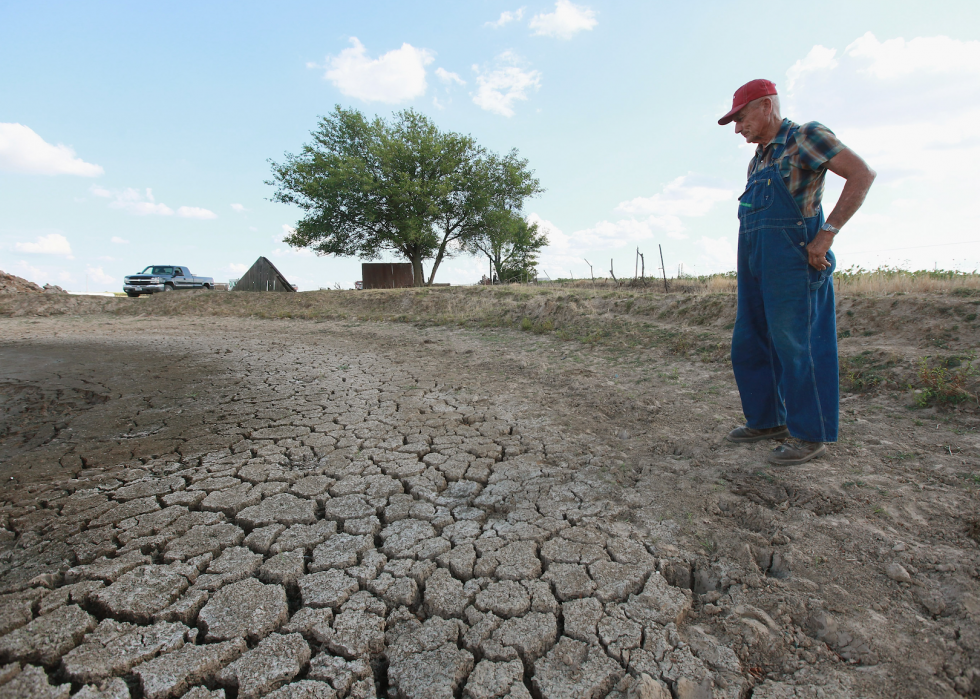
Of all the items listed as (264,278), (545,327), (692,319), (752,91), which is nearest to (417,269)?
(264,278)

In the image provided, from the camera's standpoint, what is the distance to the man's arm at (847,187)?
2.24 m

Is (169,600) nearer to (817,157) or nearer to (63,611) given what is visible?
(63,611)

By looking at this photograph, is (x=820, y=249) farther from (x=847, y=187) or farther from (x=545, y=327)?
(x=545, y=327)

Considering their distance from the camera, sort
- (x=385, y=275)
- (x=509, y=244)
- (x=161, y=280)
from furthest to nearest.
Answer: (x=509, y=244)
(x=385, y=275)
(x=161, y=280)

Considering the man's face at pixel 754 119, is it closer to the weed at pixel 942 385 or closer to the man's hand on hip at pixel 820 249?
the man's hand on hip at pixel 820 249

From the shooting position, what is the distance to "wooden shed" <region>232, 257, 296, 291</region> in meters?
19.6

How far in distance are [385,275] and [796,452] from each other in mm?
19758

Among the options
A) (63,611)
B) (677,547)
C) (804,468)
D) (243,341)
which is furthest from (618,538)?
(243,341)

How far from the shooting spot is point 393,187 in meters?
20.1

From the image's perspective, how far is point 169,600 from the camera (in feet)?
5.49

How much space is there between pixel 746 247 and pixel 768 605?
1875 millimetres

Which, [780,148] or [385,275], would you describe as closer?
[780,148]

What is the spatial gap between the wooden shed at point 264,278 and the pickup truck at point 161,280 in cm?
194

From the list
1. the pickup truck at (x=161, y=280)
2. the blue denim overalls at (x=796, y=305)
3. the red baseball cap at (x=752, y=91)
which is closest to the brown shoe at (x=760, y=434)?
the blue denim overalls at (x=796, y=305)
